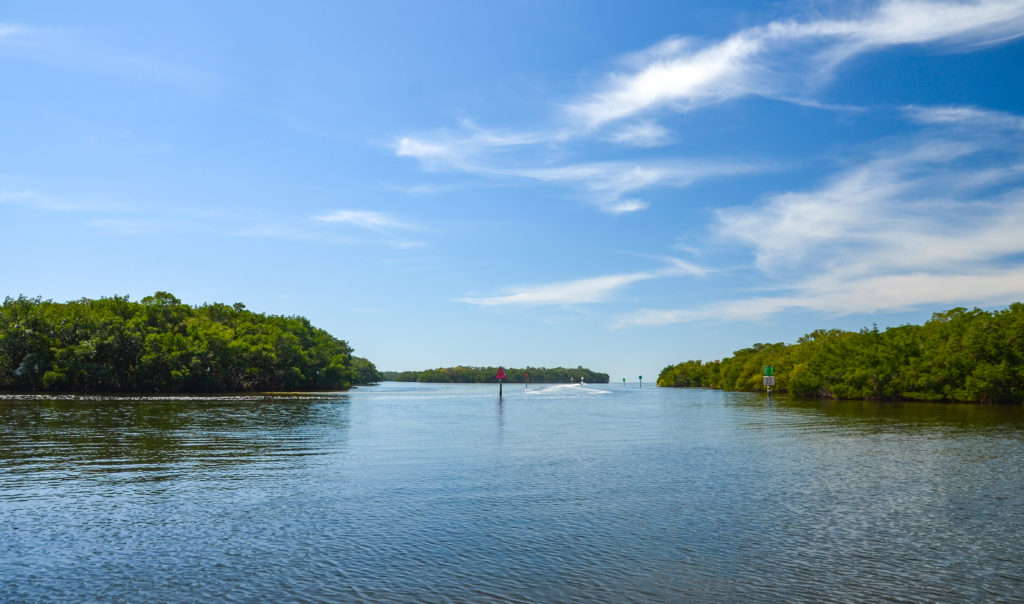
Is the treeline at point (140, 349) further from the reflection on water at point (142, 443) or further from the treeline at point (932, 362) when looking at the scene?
the treeline at point (932, 362)

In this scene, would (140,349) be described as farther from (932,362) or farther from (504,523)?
(932,362)

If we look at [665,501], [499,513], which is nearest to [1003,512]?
[665,501]

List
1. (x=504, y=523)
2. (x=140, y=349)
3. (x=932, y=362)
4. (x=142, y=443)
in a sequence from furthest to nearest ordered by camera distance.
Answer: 1. (x=140, y=349)
2. (x=932, y=362)
3. (x=142, y=443)
4. (x=504, y=523)

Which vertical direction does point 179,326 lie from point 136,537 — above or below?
above

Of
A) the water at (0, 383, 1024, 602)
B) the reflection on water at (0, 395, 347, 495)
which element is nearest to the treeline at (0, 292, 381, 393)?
the reflection on water at (0, 395, 347, 495)

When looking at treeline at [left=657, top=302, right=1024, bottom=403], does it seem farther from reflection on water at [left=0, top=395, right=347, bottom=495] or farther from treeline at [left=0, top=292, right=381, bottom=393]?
treeline at [left=0, top=292, right=381, bottom=393]

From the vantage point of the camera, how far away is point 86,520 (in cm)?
1512

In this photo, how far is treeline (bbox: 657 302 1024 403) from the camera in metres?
86.0

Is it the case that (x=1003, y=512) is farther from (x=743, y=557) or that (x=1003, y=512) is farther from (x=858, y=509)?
(x=743, y=557)

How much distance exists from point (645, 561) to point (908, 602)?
4.33 meters

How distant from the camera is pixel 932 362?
9481 centimetres

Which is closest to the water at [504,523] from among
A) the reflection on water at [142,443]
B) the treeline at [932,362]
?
the reflection on water at [142,443]

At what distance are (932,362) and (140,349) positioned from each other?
128637 millimetres

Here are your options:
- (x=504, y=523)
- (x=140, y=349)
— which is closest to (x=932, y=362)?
(x=504, y=523)
